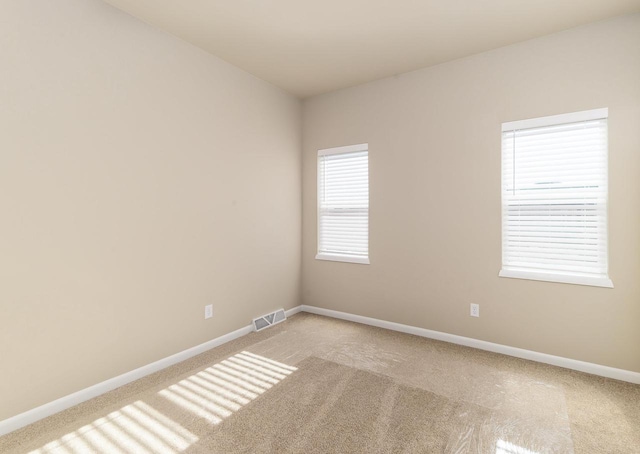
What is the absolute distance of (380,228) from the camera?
12.2ft

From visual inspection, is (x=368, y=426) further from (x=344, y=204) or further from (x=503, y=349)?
(x=344, y=204)

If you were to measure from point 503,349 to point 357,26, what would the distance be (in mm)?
3102

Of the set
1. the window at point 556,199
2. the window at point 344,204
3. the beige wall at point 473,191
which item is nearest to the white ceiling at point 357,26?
the beige wall at point 473,191

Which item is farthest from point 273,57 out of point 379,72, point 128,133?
point 128,133

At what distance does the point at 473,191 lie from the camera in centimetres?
312

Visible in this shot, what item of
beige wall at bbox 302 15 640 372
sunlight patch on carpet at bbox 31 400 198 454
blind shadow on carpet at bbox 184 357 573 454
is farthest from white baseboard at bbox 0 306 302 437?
beige wall at bbox 302 15 640 372

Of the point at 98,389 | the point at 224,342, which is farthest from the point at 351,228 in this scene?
the point at 98,389

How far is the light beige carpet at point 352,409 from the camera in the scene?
5.94ft

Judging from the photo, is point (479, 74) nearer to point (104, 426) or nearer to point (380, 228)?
point (380, 228)

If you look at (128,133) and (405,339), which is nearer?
(128,133)

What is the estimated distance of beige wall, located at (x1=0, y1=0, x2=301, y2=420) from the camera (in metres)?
1.97

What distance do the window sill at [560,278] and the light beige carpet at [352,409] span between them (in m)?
0.73

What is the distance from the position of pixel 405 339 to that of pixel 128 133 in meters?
3.11

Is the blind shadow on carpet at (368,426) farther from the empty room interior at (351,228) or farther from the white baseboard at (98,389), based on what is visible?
the white baseboard at (98,389)
